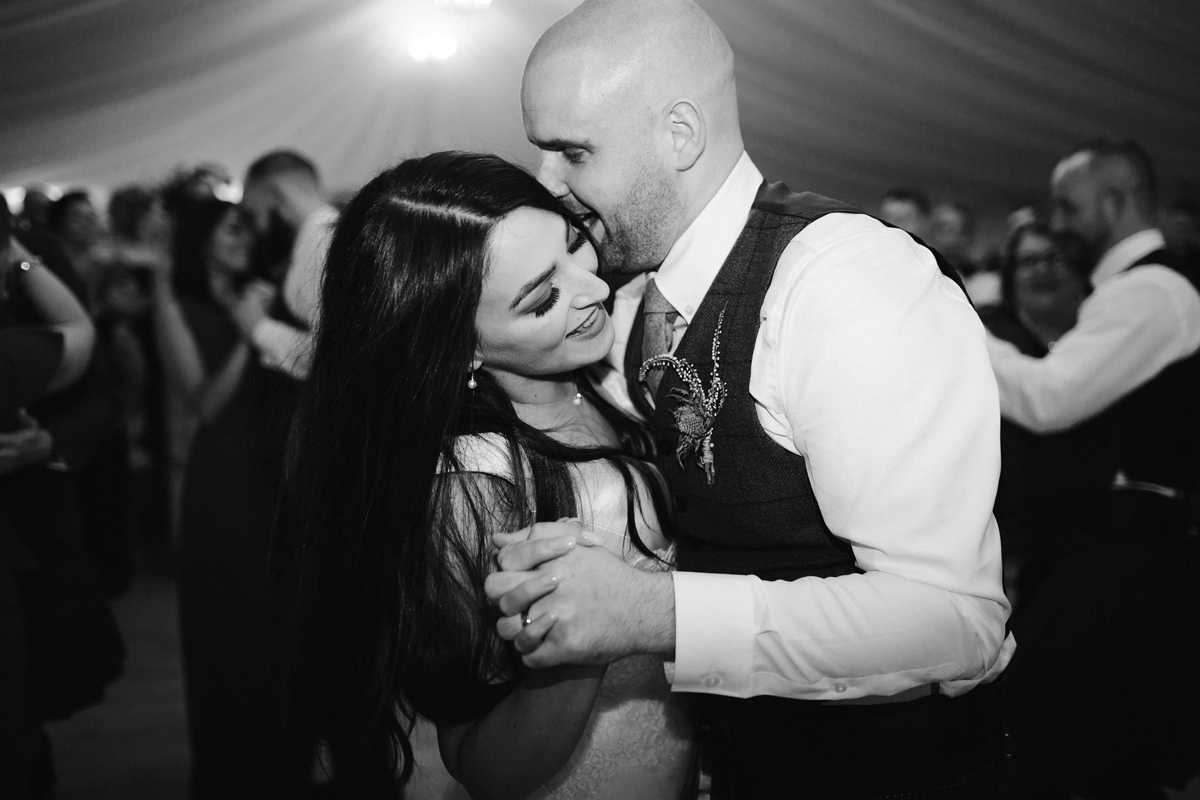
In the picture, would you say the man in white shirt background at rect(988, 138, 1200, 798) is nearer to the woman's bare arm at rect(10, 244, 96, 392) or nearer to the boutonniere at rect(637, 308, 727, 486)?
the boutonniere at rect(637, 308, 727, 486)

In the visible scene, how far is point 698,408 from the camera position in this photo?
1.21 metres

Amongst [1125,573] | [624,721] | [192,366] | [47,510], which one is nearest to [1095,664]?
[1125,573]

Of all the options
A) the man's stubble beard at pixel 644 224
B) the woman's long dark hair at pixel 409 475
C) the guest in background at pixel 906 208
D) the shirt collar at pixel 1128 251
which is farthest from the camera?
the guest in background at pixel 906 208

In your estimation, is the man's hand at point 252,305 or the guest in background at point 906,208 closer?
the man's hand at point 252,305

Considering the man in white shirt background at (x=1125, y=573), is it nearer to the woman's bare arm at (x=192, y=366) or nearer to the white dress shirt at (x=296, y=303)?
the white dress shirt at (x=296, y=303)

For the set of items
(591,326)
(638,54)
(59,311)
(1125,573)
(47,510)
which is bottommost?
(1125,573)

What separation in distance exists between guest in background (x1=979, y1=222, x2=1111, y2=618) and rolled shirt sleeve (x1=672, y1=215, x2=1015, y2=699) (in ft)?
4.35

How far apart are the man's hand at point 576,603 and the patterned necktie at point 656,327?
1.30ft

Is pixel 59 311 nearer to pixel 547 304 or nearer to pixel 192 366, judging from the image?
pixel 192 366

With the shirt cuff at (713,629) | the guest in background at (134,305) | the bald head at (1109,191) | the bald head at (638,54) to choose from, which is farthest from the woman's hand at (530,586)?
the guest in background at (134,305)

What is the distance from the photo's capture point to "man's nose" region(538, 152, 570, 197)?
134cm

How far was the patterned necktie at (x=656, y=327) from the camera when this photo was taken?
52.1 inches

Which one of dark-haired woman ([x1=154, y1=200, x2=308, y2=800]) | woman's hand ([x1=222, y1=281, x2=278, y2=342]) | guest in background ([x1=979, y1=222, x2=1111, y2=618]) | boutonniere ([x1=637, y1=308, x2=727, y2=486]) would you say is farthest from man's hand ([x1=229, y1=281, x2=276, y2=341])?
guest in background ([x1=979, y1=222, x2=1111, y2=618])

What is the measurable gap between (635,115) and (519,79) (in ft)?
4.65
